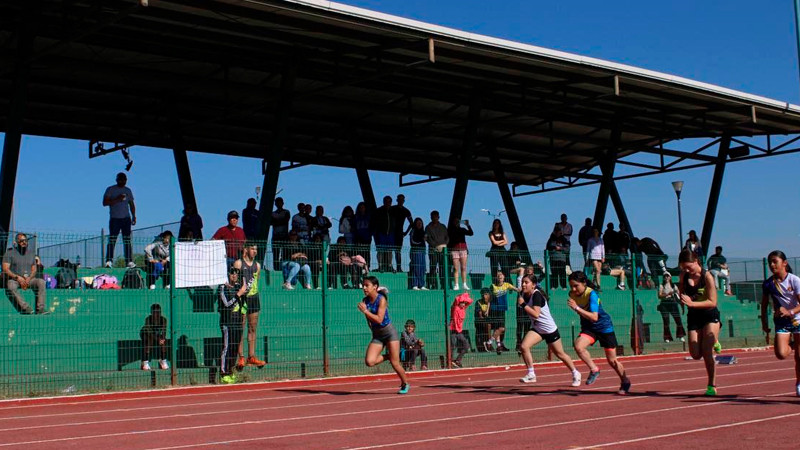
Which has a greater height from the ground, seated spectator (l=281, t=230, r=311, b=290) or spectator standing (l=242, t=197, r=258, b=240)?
spectator standing (l=242, t=197, r=258, b=240)

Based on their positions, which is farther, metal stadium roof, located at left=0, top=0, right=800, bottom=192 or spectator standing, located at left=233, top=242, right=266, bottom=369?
metal stadium roof, located at left=0, top=0, right=800, bottom=192

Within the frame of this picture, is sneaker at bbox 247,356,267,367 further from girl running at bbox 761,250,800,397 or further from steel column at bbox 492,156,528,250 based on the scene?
steel column at bbox 492,156,528,250

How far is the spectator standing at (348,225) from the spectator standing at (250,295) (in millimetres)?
8231

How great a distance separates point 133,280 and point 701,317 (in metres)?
9.99

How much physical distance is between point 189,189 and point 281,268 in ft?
39.6

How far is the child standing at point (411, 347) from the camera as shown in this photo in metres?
21.8

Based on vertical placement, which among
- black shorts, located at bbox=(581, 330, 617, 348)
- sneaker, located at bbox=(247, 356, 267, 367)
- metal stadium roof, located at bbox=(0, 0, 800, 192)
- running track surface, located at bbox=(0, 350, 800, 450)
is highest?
metal stadium roof, located at bbox=(0, 0, 800, 192)

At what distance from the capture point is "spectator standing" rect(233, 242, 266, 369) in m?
19.0

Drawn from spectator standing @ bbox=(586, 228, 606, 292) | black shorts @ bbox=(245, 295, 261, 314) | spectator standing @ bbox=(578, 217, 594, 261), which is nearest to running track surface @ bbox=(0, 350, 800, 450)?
black shorts @ bbox=(245, 295, 261, 314)

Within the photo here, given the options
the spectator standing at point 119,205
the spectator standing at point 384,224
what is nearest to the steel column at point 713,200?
the spectator standing at point 384,224

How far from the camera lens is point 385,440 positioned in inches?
409

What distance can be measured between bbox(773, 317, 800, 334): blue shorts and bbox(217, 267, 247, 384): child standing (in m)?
9.56

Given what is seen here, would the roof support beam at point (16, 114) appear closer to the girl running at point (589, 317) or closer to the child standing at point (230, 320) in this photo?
the child standing at point (230, 320)

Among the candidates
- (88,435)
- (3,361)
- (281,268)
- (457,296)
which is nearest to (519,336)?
(457,296)
